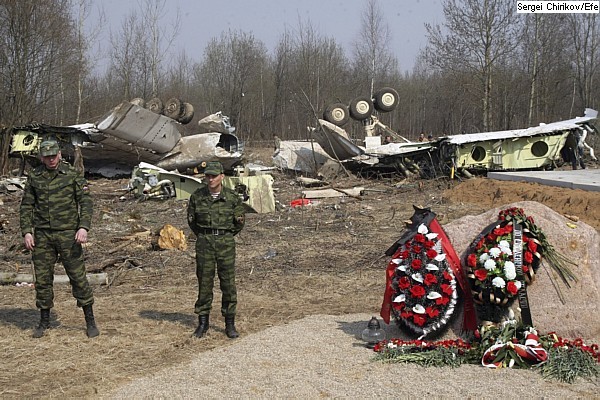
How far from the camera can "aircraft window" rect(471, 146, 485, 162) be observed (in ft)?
64.0

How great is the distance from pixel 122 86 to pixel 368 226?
29.6m

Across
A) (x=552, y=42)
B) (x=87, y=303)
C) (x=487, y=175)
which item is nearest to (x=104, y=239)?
(x=87, y=303)

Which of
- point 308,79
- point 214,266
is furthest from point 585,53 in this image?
point 214,266

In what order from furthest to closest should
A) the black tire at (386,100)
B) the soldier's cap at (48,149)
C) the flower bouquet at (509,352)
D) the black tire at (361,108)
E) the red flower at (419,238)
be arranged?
1. the black tire at (386,100)
2. the black tire at (361,108)
3. the soldier's cap at (48,149)
4. the red flower at (419,238)
5. the flower bouquet at (509,352)

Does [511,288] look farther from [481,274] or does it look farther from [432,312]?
[432,312]

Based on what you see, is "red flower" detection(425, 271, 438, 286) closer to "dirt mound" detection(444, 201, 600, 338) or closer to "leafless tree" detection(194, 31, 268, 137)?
"dirt mound" detection(444, 201, 600, 338)

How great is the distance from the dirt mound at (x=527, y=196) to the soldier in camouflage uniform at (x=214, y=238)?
858 cm

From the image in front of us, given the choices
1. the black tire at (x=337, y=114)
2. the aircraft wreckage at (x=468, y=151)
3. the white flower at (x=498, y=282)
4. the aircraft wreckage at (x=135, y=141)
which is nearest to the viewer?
the white flower at (x=498, y=282)

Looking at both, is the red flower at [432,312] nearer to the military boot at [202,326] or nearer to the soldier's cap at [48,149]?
the military boot at [202,326]

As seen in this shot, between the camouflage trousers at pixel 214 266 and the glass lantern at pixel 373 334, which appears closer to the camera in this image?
the glass lantern at pixel 373 334

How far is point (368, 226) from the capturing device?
13.3 m

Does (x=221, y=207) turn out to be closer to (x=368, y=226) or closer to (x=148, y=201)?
(x=368, y=226)

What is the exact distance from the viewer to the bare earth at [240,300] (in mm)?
5035

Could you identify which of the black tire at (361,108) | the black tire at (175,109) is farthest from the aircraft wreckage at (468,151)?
the black tire at (175,109)
